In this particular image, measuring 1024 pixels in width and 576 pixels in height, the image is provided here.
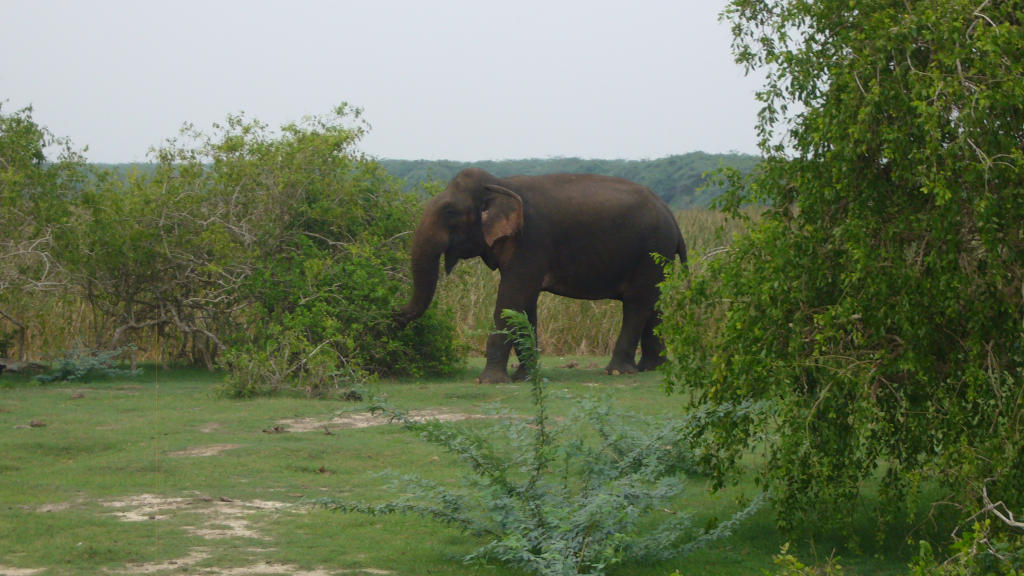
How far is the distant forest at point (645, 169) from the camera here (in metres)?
52.7

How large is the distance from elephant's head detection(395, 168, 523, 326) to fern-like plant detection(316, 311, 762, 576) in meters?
7.55

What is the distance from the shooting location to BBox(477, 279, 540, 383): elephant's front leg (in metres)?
15.0

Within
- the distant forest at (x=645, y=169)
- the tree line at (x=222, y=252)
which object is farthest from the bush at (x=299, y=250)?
the distant forest at (x=645, y=169)

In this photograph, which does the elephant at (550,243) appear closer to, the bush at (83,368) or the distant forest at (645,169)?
the bush at (83,368)

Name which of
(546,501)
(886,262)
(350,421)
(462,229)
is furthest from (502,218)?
(886,262)

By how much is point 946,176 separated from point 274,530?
4361mm

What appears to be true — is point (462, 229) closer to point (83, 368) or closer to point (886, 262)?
point (83, 368)

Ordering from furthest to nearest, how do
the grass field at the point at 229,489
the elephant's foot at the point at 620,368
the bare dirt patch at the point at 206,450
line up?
1. the elephant's foot at the point at 620,368
2. the bare dirt patch at the point at 206,450
3. the grass field at the point at 229,489

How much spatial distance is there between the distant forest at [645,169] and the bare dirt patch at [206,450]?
3721 centimetres

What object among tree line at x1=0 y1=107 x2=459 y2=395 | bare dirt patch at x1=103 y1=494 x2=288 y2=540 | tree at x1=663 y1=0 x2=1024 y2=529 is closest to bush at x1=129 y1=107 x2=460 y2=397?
tree line at x1=0 y1=107 x2=459 y2=395

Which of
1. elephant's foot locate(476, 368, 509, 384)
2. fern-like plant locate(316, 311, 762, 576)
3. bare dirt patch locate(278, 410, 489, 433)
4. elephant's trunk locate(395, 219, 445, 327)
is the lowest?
bare dirt patch locate(278, 410, 489, 433)

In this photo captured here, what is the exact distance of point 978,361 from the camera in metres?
6.01

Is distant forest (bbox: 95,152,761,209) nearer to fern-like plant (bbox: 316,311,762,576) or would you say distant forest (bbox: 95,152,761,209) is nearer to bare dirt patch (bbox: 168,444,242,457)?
bare dirt patch (bbox: 168,444,242,457)

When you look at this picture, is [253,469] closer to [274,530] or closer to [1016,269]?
[274,530]
